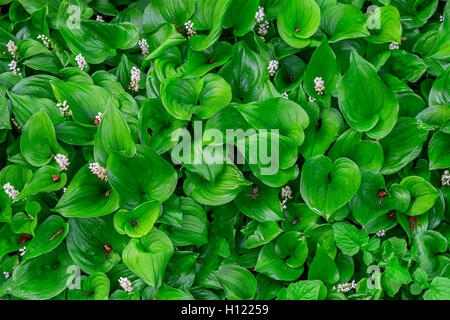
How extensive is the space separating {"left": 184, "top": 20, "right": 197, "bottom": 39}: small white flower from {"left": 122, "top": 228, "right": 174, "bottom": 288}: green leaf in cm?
98

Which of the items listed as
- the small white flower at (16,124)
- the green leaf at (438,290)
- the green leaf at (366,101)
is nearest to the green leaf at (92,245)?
the small white flower at (16,124)

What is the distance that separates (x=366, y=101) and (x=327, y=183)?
387 mm

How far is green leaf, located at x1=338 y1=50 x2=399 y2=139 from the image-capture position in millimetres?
1707

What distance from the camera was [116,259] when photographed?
5.65 feet

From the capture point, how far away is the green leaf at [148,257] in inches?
63.4

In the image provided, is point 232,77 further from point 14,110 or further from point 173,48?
point 14,110

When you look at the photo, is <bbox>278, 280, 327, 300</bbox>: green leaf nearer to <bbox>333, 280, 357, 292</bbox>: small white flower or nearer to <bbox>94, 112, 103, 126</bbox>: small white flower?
<bbox>333, 280, 357, 292</bbox>: small white flower

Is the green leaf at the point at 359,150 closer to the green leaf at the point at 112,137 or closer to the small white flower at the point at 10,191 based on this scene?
the green leaf at the point at 112,137

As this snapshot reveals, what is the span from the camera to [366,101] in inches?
69.3

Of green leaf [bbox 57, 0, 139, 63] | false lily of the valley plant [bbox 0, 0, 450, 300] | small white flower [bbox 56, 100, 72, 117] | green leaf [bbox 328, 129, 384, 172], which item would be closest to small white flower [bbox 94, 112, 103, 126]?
false lily of the valley plant [bbox 0, 0, 450, 300]

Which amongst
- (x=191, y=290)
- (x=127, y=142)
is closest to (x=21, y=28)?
(x=127, y=142)

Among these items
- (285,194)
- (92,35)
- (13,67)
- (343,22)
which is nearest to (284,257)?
(285,194)

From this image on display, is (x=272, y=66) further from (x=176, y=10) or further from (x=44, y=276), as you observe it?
(x=44, y=276)

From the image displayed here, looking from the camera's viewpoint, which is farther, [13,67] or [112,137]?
[13,67]
